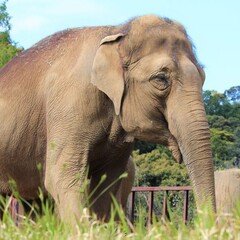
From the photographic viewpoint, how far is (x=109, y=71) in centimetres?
715

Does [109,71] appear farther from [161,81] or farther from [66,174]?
[66,174]

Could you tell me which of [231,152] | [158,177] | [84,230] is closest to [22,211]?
[84,230]

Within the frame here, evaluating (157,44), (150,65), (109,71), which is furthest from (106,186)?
(157,44)

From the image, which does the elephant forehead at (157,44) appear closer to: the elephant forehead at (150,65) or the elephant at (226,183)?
the elephant forehead at (150,65)

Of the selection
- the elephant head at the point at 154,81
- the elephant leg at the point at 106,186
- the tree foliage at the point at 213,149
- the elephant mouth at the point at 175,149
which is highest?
the tree foliage at the point at 213,149

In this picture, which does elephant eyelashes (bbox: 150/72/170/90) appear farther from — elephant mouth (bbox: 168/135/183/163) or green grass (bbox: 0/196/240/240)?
green grass (bbox: 0/196/240/240)

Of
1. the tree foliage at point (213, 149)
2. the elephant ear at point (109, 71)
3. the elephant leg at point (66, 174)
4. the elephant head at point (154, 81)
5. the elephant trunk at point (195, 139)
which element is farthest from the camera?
the tree foliage at point (213, 149)

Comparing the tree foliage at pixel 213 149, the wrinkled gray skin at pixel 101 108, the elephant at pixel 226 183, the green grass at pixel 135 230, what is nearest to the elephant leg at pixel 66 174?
the wrinkled gray skin at pixel 101 108

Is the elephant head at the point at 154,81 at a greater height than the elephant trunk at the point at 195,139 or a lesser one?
greater

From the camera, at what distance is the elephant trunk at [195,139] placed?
6367 mm

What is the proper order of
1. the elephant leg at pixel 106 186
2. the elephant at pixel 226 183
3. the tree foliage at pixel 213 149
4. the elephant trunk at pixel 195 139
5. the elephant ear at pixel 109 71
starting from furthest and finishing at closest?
1. the tree foliage at pixel 213 149
2. the elephant at pixel 226 183
3. the elephant leg at pixel 106 186
4. the elephant ear at pixel 109 71
5. the elephant trunk at pixel 195 139

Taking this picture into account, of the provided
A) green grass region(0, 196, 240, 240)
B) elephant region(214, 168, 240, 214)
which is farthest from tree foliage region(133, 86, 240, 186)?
green grass region(0, 196, 240, 240)

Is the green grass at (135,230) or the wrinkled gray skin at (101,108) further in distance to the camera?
the wrinkled gray skin at (101,108)

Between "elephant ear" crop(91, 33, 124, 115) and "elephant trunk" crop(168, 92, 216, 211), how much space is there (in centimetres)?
45
